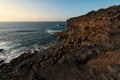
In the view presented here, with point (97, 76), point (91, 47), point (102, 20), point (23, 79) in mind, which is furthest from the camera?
point (102, 20)

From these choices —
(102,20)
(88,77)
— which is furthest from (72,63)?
(102,20)

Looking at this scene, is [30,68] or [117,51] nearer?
[117,51]

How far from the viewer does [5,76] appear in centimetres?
2150

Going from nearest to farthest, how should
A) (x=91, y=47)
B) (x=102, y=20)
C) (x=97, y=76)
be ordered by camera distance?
1. (x=97, y=76)
2. (x=91, y=47)
3. (x=102, y=20)

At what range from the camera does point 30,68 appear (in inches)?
912

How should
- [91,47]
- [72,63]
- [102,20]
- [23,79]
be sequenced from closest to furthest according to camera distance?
[23,79]
[72,63]
[91,47]
[102,20]

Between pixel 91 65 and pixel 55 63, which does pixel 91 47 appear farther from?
pixel 55 63

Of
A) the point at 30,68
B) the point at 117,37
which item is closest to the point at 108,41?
the point at 117,37

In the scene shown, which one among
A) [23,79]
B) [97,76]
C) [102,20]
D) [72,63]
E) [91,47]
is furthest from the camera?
[102,20]

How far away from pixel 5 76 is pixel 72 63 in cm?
904

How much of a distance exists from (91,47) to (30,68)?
9.47m

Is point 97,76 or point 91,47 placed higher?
point 91,47

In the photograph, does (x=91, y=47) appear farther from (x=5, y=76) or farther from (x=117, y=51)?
(x=5, y=76)

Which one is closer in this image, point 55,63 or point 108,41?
point 55,63
